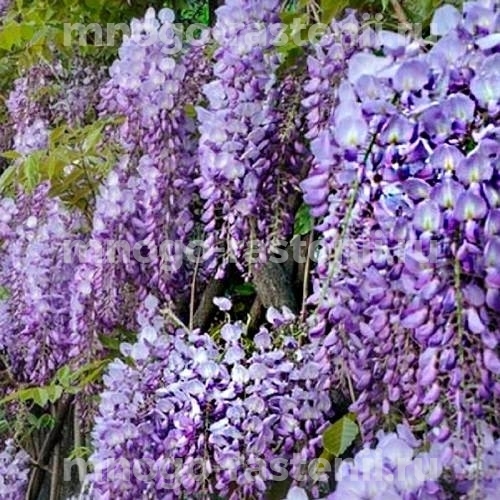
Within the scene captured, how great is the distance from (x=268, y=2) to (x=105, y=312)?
1.87 feet

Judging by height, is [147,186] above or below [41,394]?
above

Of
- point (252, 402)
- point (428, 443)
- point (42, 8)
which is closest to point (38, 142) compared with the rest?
point (42, 8)

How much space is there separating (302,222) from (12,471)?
1107mm

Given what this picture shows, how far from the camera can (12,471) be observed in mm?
2422

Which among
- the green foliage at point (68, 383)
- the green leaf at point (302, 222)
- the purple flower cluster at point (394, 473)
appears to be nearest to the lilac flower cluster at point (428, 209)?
the purple flower cluster at point (394, 473)

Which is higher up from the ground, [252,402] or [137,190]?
[137,190]

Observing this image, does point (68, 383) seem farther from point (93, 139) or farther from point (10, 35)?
point (10, 35)

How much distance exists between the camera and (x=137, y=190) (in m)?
1.72

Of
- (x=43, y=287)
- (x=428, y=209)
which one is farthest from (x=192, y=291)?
(x=428, y=209)

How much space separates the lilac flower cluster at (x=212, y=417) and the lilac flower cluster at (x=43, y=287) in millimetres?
364

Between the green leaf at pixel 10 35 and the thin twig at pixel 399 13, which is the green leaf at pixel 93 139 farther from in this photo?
the thin twig at pixel 399 13

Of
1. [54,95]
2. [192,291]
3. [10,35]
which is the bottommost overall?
[192,291]

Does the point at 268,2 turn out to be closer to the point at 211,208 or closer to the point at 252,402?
the point at 211,208

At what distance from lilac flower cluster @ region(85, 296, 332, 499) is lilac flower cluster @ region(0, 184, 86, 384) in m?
0.36
